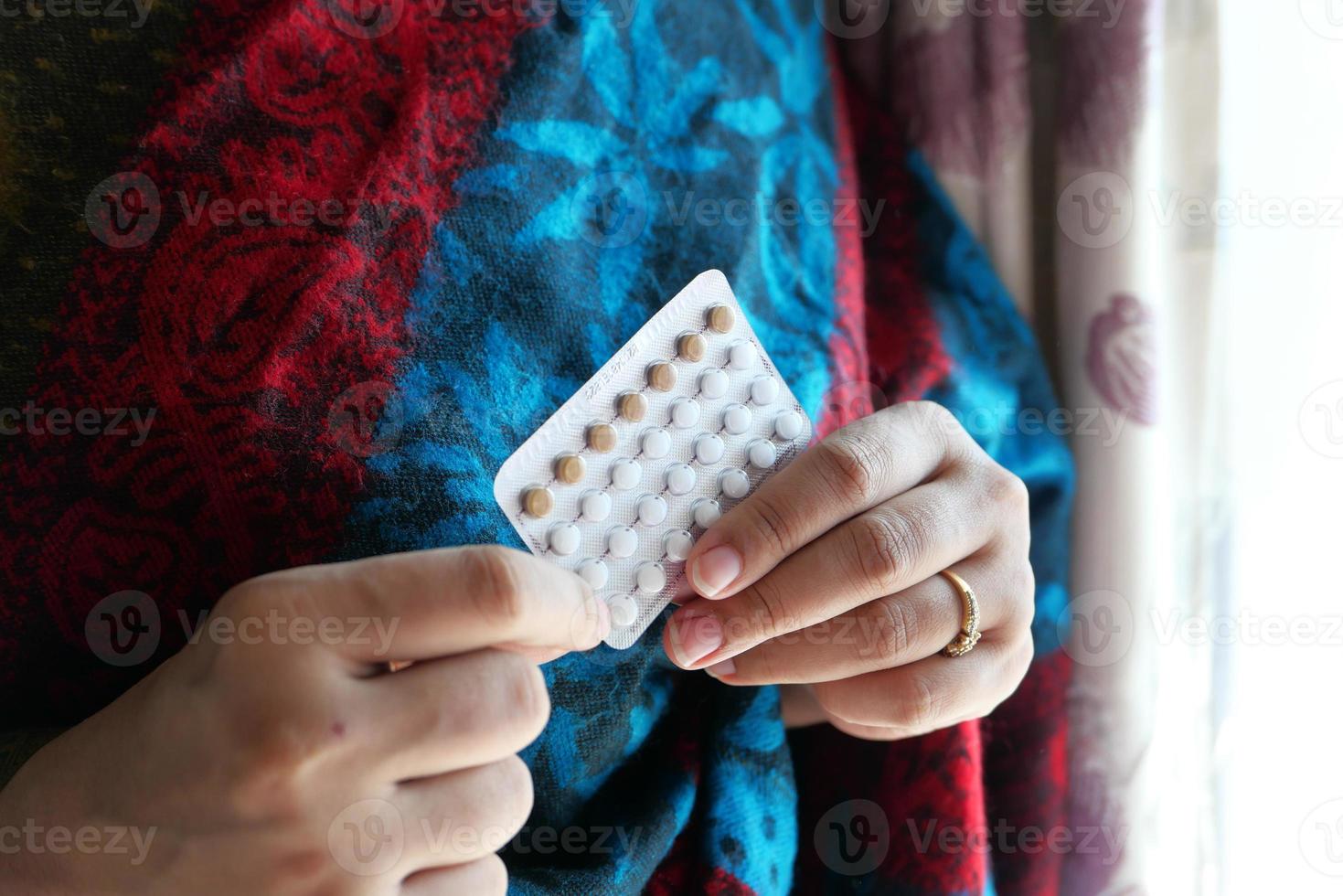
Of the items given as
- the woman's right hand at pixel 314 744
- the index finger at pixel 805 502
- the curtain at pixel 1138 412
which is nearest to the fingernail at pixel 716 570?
the index finger at pixel 805 502

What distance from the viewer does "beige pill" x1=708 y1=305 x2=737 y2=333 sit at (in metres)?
0.50

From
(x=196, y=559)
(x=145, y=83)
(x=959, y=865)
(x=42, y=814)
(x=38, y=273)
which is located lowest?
(x=959, y=865)

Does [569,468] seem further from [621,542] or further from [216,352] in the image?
[216,352]

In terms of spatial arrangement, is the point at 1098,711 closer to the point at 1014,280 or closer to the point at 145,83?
the point at 1014,280

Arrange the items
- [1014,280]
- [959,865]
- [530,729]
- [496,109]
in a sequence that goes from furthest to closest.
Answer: [1014,280], [959,865], [496,109], [530,729]

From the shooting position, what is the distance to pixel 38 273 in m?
0.44

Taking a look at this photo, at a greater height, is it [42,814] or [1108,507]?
[1108,507]

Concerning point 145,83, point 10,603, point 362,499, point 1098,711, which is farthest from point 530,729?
point 1098,711

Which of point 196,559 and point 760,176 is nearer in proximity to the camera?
point 196,559

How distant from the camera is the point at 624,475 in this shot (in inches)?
18.7

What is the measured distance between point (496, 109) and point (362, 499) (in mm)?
238

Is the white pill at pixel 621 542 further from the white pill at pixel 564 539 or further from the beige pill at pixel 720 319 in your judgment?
the beige pill at pixel 720 319

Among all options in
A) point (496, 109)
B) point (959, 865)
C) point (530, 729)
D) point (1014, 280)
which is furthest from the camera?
point (1014, 280)

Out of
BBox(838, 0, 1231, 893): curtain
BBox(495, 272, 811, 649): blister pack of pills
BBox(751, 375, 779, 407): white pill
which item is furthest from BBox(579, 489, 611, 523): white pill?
BBox(838, 0, 1231, 893): curtain
